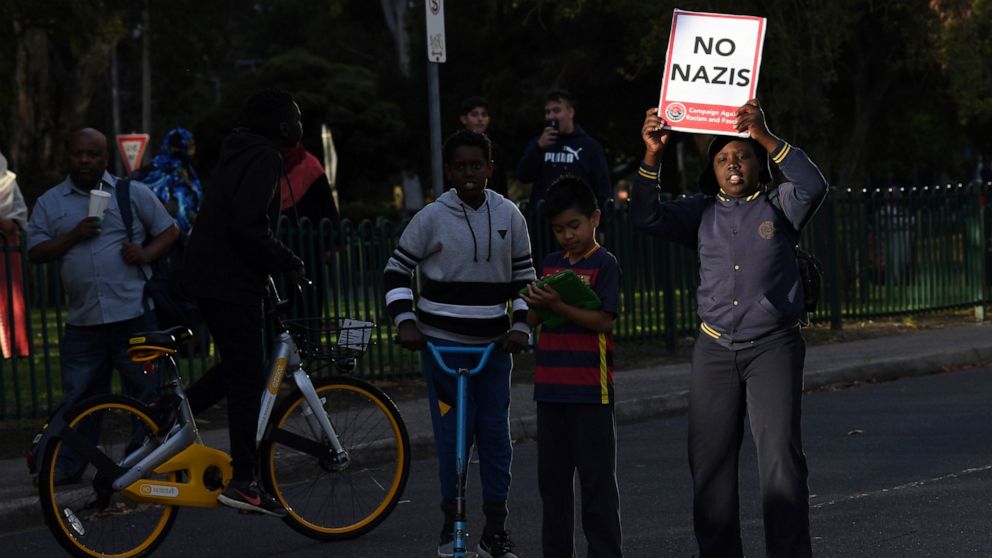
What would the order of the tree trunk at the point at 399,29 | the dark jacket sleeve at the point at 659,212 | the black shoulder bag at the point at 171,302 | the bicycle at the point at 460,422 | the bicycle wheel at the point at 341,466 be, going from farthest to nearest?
the tree trunk at the point at 399,29
the black shoulder bag at the point at 171,302
the bicycle wheel at the point at 341,466
the bicycle at the point at 460,422
the dark jacket sleeve at the point at 659,212

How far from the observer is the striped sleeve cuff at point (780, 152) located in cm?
577

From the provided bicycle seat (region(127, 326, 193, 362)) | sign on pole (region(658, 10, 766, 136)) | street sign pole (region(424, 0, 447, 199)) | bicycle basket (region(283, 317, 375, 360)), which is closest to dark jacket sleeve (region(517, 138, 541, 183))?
street sign pole (region(424, 0, 447, 199))

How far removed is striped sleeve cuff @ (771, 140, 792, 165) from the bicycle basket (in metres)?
2.05

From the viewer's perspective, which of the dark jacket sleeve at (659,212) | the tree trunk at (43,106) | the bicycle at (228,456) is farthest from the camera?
the tree trunk at (43,106)

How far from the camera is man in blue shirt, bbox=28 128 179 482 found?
848 centimetres

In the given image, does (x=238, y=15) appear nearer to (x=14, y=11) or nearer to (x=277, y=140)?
(x=14, y=11)

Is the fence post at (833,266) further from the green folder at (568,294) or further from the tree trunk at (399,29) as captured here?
the tree trunk at (399,29)

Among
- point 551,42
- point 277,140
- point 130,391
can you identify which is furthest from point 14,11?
point 551,42

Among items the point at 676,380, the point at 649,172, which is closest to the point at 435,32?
the point at 676,380

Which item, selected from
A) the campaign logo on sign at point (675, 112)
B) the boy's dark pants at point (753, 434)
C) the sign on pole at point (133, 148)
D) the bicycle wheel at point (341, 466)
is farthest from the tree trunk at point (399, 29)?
the boy's dark pants at point (753, 434)

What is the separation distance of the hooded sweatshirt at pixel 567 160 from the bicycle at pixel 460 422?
5958 millimetres

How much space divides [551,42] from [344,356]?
29.4 meters

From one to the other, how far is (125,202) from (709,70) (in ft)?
11.4

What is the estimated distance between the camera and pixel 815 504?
803 centimetres
